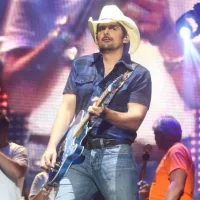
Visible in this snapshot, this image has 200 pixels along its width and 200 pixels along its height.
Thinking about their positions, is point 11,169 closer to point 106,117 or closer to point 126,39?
point 106,117

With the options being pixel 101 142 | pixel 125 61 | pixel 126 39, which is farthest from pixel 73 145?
pixel 126 39

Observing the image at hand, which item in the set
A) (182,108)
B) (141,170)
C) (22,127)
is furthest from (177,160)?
(22,127)

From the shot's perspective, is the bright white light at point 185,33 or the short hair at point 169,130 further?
the bright white light at point 185,33

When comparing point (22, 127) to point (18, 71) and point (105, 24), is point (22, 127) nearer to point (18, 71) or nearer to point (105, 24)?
point (18, 71)

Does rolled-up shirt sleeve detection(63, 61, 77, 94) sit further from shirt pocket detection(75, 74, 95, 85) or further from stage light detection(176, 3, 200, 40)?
stage light detection(176, 3, 200, 40)

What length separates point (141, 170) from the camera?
484 cm

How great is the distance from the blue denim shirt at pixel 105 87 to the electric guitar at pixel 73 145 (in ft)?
0.31

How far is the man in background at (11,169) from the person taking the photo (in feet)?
10.9

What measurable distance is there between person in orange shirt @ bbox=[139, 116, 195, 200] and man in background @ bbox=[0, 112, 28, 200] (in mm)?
1030

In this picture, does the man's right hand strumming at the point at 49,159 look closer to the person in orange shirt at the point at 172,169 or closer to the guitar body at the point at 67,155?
the guitar body at the point at 67,155

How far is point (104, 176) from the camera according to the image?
296 centimetres

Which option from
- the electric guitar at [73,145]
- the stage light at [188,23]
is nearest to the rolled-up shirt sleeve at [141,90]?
the electric guitar at [73,145]

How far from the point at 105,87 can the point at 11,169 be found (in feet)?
2.69

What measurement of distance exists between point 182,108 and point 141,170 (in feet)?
2.56
